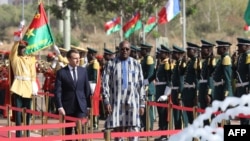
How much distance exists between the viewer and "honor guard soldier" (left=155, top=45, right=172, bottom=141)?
1388 centimetres

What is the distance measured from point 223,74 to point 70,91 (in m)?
3.13

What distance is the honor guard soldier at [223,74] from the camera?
12305 mm

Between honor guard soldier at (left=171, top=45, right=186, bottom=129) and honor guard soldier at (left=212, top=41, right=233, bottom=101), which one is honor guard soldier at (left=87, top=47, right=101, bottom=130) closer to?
honor guard soldier at (left=171, top=45, right=186, bottom=129)

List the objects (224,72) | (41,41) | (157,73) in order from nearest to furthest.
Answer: (224,72), (157,73), (41,41)

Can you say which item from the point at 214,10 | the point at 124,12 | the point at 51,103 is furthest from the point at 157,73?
the point at 214,10

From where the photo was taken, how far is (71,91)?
1018 centimetres

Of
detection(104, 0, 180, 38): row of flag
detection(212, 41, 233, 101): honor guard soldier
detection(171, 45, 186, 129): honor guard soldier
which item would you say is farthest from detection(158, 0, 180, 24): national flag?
detection(212, 41, 233, 101): honor guard soldier

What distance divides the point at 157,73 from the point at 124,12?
51.6ft

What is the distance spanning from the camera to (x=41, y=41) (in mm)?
15633

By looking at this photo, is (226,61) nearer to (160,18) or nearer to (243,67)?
(243,67)

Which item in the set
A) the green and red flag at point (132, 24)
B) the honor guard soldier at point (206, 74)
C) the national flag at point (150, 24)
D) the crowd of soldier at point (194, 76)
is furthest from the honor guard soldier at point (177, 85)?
the national flag at point (150, 24)

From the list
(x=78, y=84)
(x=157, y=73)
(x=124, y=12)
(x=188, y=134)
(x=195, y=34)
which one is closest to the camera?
(x=188, y=134)

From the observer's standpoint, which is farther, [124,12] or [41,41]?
[124,12]

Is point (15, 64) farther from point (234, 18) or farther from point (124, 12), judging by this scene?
point (234, 18)
